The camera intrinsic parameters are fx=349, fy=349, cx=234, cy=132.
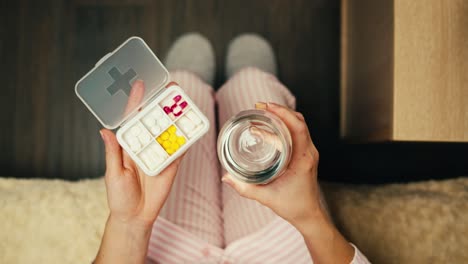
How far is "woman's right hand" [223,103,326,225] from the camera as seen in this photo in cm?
39

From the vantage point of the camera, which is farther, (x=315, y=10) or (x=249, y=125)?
(x=315, y=10)

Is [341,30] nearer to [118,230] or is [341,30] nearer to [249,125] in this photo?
[249,125]

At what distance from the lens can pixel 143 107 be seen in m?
0.45

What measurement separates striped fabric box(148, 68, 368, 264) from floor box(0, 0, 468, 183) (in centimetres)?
29

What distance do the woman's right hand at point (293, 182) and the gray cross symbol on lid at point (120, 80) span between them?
0.66 ft

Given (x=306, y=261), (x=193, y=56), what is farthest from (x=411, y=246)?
(x=193, y=56)

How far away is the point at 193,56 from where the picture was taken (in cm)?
79

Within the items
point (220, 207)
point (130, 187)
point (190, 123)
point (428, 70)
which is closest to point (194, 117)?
point (190, 123)

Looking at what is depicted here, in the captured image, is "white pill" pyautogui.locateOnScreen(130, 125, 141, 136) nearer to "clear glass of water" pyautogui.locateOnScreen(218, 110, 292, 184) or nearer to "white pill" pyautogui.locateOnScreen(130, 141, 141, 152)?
"white pill" pyautogui.locateOnScreen(130, 141, 141, 152)

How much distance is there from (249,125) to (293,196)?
3.8 inches

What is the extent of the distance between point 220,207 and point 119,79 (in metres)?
0.27

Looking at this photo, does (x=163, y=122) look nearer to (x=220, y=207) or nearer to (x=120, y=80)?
(x=120, y=80)

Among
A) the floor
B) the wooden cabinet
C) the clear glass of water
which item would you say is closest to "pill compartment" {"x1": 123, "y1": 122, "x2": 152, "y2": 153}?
the clear glass of water

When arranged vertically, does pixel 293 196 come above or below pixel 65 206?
above
